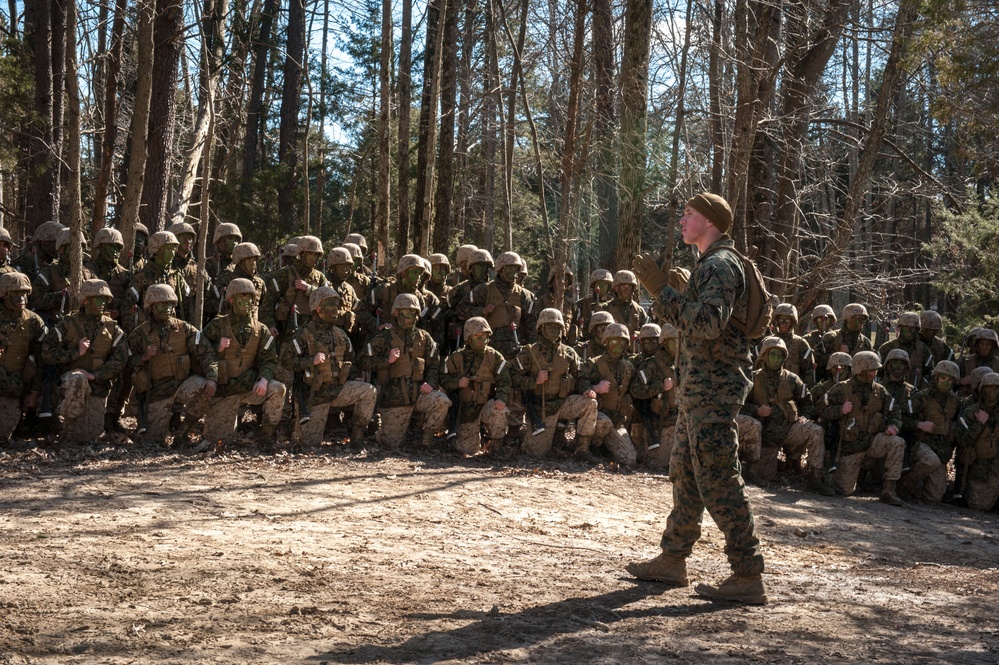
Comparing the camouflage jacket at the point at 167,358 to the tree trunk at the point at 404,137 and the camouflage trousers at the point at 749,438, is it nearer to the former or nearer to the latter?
the camouflage trousers at the point at 749,438

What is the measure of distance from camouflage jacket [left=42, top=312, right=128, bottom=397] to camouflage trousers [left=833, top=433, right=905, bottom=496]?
7.72 meters

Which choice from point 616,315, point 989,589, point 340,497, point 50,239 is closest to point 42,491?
point 340,497

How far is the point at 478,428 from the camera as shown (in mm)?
10914

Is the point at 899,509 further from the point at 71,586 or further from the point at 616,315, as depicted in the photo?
the point at 71,586

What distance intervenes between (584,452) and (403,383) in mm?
2132

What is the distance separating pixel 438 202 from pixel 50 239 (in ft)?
22.2

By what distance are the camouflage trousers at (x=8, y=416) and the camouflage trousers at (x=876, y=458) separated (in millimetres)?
8565

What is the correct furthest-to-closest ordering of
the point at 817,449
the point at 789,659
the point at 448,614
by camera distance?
the point at 817,449 → the point at 448,614 → the point at 789,659

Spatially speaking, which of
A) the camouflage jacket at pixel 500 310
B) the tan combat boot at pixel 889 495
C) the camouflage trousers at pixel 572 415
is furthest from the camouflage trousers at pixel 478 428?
the tan combat boot at pixel 889 495

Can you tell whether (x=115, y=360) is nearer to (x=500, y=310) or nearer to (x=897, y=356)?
(x=500, y=310)

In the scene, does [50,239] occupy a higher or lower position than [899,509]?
higher

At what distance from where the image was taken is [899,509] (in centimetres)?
1083

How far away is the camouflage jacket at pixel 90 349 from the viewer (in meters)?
9.61

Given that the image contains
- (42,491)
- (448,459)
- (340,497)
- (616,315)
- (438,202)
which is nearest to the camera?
(42,491)
